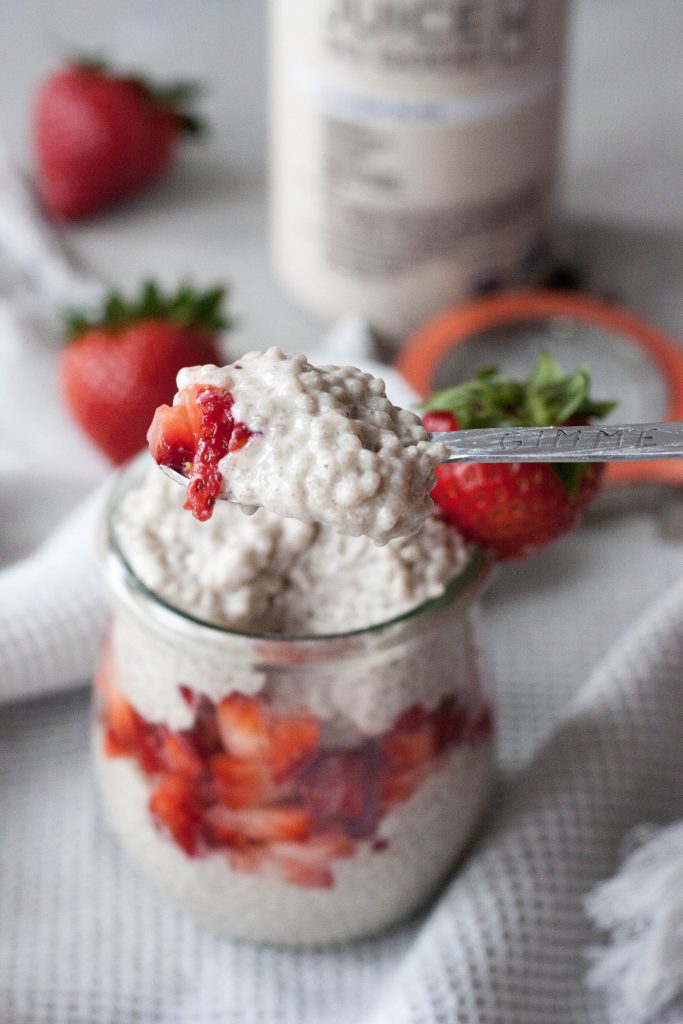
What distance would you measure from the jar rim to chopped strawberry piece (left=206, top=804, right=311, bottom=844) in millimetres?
111

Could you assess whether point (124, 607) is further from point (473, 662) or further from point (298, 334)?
point (298, 334)

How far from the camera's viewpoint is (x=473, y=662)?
30.5 inches

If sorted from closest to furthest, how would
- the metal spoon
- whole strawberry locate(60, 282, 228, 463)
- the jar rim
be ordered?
the metal spoon, the jar rim, whole strawberry locate(60, 282, 228, 463)

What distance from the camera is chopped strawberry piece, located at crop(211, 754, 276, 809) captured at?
Answer: 2.34 ft

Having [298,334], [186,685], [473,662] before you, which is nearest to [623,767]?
[473,662]

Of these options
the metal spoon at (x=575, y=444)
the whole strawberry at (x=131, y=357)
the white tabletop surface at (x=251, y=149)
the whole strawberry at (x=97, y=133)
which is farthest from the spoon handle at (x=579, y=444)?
the whole strawberry at (x=97, y=133)

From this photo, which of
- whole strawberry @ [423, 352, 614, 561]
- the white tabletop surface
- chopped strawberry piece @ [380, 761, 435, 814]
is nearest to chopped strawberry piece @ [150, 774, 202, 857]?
chopped strawberry piece @ [380, 761, 435, 814]

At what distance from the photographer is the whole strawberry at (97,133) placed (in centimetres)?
150

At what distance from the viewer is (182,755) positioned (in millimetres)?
726

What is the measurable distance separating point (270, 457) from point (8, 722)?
0.46m

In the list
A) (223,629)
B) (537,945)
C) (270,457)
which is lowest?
(537,945)

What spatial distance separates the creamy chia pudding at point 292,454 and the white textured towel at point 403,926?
12.2 inches

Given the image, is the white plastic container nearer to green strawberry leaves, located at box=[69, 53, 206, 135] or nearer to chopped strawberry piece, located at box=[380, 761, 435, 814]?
green strawberry leaves, located at box=[69, 53, 206, 135]

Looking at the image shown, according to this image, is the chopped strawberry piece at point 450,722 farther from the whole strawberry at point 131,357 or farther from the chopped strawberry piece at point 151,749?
the whole strawberry at point 131,357
